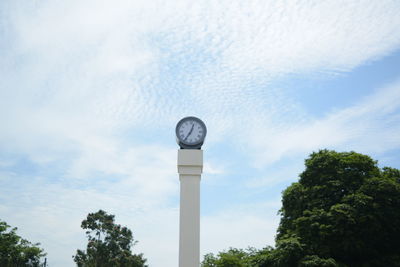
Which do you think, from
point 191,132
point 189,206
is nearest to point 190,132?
point 191,132

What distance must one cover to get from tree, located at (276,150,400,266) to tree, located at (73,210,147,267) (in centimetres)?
1559

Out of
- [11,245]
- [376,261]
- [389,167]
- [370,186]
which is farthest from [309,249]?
[11,245]

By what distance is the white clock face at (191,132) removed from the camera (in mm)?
8039

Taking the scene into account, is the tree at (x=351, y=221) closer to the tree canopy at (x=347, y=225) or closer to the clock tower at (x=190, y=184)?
the tree canopy at (x=347, y=225)

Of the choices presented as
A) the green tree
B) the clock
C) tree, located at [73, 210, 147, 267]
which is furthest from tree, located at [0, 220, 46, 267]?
the clock

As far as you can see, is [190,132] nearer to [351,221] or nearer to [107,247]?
[351,221]

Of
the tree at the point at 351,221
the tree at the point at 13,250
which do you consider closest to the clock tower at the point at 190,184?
the tree at the point at 351,221

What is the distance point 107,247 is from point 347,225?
18977mm

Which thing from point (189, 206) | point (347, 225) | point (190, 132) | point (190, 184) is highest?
point (190, 132)

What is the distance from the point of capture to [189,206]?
758cm

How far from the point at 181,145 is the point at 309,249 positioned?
9.68 m

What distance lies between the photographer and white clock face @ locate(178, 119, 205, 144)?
8.04m

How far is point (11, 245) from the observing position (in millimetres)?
26766

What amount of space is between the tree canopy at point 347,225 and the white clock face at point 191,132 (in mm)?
8699
